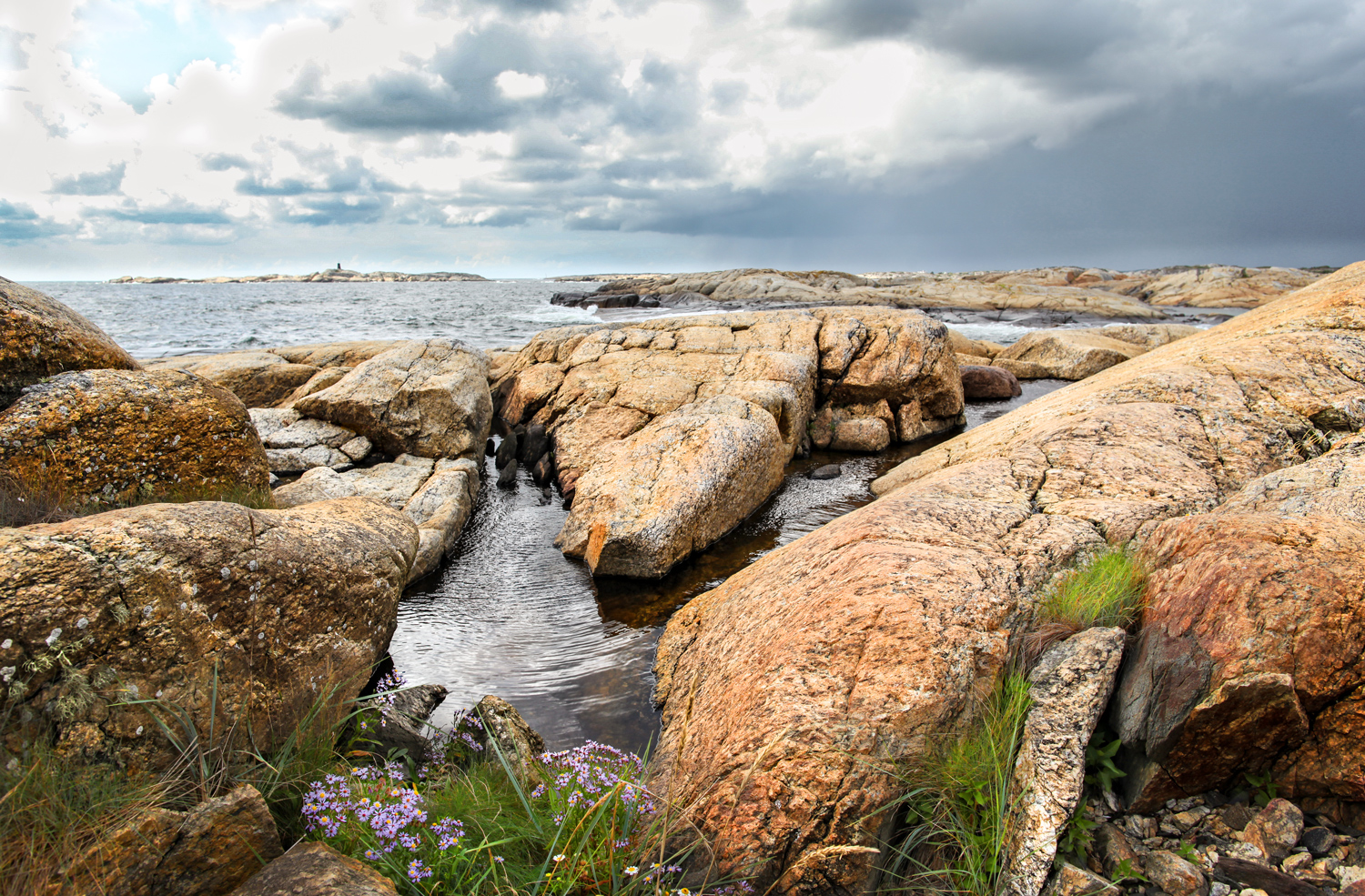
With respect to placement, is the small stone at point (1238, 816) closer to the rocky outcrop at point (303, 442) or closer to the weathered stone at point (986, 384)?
the rocky outcrop at point (303, 442)

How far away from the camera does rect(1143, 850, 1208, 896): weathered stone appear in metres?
2.48

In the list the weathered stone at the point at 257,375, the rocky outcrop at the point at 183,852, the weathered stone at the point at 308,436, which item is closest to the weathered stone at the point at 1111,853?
the rocky outcrop at the point at 183,852

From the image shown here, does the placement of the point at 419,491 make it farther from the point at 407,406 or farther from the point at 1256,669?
the point at 1256,669

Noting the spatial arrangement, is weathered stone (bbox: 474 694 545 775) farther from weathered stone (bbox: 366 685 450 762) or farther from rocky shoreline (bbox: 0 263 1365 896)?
weathered stone (bbox: 366 685 450 762)

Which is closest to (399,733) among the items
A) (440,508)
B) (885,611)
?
(885,611)

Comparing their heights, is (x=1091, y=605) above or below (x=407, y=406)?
below

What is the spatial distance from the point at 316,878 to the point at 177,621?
5.49 feet

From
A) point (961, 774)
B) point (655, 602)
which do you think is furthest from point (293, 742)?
point (655, 602)

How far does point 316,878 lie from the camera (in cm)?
249

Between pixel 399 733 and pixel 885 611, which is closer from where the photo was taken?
pixel 885 611

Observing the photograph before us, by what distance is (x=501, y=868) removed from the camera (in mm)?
2738

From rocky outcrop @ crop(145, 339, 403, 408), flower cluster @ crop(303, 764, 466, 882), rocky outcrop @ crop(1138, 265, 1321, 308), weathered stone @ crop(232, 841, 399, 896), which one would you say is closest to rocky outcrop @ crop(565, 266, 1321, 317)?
rocky outcrop @ crop(1138, 265, 1321, 308)

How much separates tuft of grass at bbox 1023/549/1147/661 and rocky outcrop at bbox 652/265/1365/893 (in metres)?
0.16

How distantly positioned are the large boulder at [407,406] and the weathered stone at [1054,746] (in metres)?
10.1
